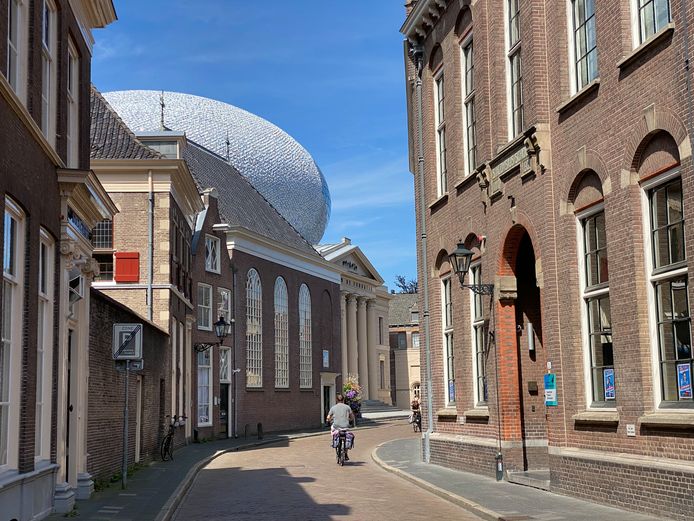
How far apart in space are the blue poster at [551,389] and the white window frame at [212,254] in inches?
1043

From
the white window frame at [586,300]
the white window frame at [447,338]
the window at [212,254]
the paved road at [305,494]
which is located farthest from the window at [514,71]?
the window at [212,254]

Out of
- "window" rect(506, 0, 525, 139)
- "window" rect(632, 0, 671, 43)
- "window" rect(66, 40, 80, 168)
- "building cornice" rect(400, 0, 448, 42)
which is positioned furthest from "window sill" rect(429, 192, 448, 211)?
"window" rect(632, 0, 671, 43)

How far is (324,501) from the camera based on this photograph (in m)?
16.0

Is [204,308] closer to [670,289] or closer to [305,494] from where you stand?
[305,494]

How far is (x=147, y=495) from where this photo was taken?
1712 cm

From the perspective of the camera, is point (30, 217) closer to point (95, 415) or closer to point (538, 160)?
point (95, 415)

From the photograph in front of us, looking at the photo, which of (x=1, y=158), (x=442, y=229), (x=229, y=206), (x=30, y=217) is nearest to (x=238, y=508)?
(x=30, y=217)

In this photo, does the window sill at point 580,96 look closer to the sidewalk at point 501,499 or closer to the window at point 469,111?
the window at point 469,111

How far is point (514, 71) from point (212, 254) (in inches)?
1007

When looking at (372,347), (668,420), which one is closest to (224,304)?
(668,420)

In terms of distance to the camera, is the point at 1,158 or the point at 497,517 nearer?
the point at 1,158

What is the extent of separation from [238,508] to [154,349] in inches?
483

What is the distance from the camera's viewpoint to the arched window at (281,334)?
4934cm

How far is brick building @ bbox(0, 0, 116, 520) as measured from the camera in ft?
38.3
